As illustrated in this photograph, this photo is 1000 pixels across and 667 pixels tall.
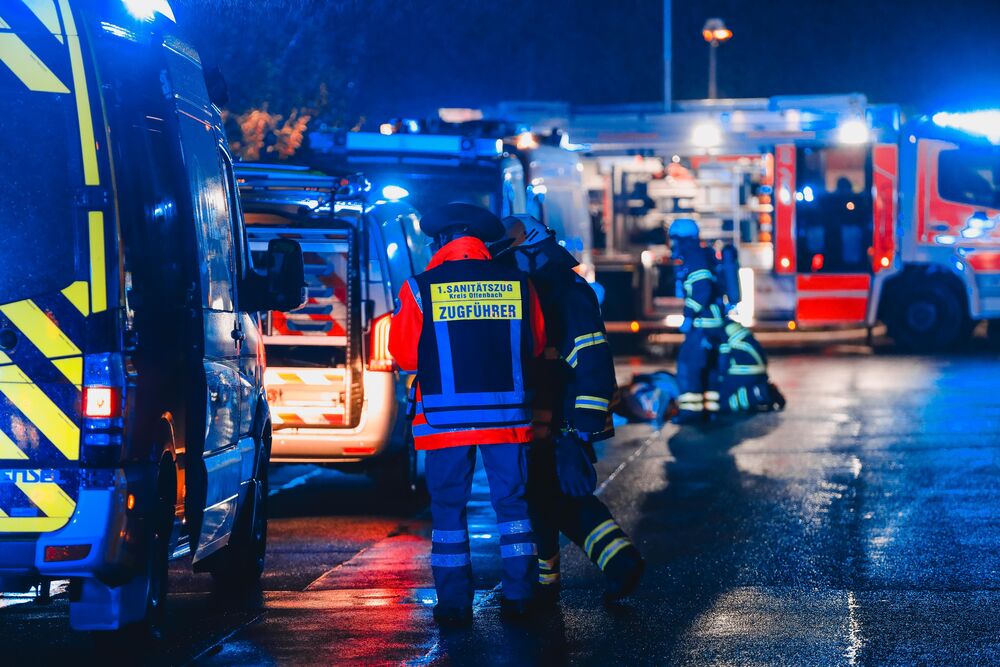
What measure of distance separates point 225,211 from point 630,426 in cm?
729

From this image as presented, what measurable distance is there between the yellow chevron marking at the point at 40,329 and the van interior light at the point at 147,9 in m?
1.07

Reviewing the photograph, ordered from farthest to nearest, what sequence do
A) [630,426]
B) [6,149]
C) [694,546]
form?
[630,426] < [694,546] < [6,149]

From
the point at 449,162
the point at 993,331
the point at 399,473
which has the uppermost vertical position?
the point at 449,162

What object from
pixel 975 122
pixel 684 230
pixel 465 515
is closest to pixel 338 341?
pixel 465 515

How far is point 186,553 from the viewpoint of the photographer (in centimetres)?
632

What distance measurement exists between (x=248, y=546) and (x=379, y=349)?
219 centimetres

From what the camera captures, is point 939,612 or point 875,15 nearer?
point 939,612

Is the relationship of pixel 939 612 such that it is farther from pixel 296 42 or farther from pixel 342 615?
pixel 296 42

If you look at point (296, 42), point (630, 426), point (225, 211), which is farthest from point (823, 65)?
point (225, 211)

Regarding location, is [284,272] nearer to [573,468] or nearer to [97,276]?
[573,468]

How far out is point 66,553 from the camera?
5246mm

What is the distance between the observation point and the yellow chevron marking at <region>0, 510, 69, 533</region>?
5.25 m

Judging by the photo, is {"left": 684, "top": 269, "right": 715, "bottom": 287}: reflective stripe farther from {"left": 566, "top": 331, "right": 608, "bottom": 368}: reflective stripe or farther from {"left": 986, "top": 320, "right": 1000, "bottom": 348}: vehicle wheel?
{"left": 986, "top": 320, "right": 1000, "bottom": 348}: vehicle wheel

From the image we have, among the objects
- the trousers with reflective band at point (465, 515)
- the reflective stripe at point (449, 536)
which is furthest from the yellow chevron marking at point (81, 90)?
the reflective stripe at point (449, 536)
